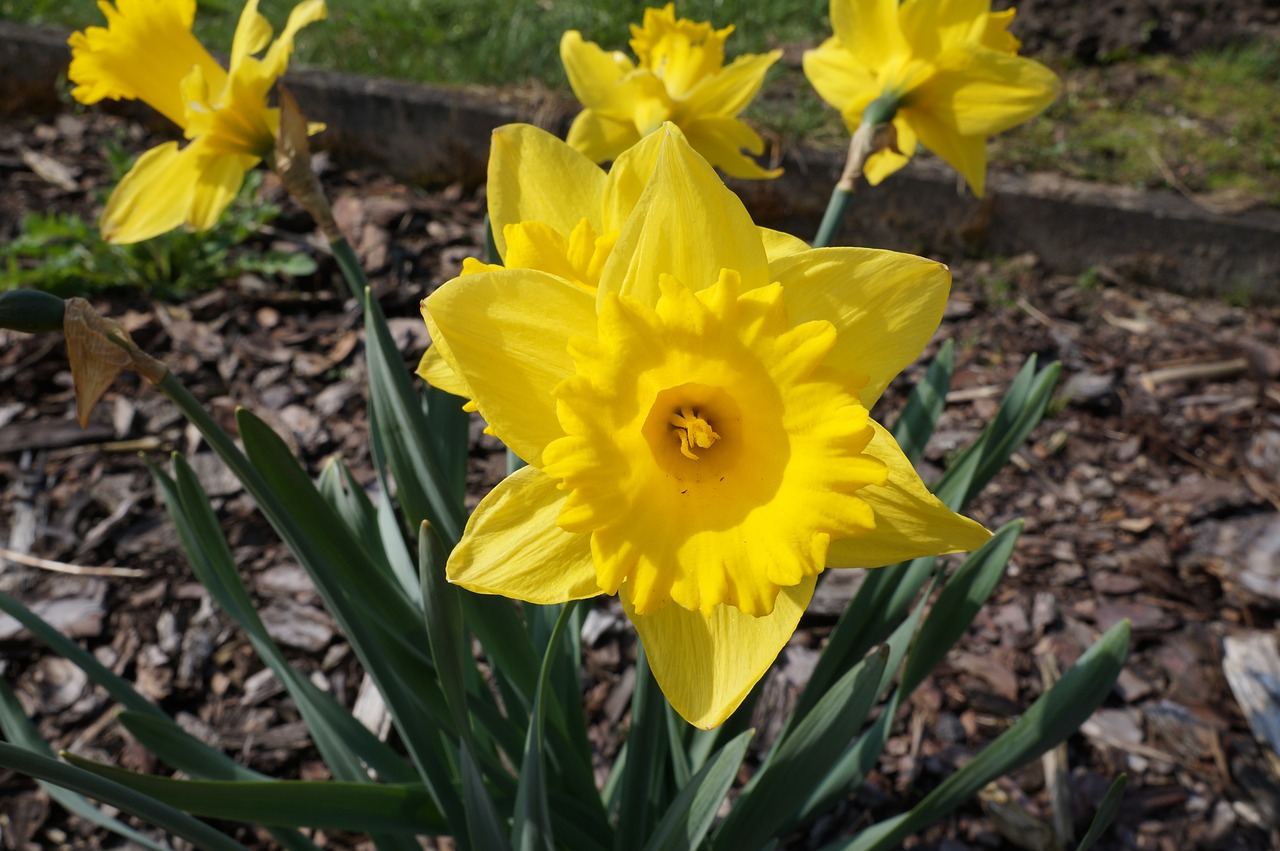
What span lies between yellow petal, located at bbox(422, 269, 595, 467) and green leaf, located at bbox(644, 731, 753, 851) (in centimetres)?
44

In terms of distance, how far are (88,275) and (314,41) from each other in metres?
1.79

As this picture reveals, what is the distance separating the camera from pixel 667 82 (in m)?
1.48

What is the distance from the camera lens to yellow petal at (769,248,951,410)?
0.88 m

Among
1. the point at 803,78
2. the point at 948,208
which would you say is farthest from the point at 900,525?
the point at 803,78

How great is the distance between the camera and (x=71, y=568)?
2.25 metres

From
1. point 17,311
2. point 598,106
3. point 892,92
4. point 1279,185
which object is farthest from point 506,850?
point 1279,185

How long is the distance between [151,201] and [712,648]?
1.21 metres

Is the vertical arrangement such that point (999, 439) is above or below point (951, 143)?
below

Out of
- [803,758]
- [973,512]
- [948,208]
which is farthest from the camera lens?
[948,208]

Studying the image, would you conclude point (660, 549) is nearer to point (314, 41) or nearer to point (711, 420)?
point (711, 420)

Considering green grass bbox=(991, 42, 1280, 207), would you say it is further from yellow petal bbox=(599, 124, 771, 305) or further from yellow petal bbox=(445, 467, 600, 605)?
yellow petal bbox=(445, 467, 600, 605)

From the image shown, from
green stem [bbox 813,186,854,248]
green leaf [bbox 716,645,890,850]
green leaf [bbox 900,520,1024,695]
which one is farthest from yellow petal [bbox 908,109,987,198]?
green leaf [bbox 716,645,890,850]

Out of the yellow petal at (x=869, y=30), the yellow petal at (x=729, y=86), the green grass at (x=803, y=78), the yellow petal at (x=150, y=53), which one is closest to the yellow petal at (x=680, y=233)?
the yellow petal at (x=729, y=86)

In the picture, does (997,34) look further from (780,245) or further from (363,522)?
(363,522)
